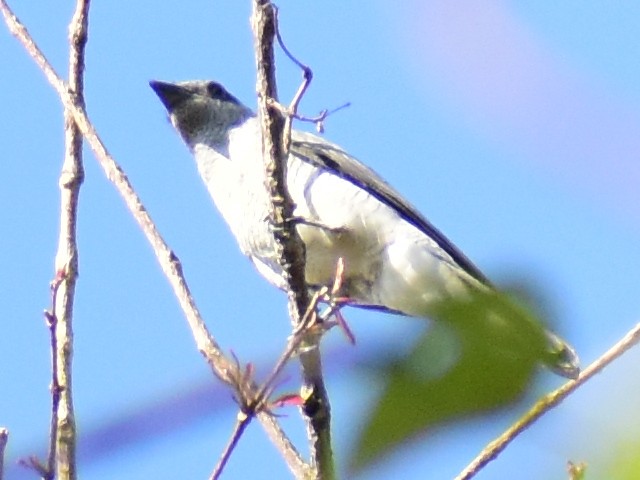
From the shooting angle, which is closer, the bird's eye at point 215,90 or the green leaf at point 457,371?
the green leaf at point 457,371

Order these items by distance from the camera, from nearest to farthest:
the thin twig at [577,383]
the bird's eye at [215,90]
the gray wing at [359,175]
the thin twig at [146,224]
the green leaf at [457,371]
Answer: the green leaf at [457,371] < the thin twig at [577,383] < the thin twig at [146,224] < the gray wing at [359,175] < the bird's eye at [215,90]

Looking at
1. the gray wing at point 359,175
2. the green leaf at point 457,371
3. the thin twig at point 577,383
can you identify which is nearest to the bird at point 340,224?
the gray wing at point 359,175

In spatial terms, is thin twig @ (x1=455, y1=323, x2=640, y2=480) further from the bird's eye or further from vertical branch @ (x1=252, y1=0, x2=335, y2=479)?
the bird's eye

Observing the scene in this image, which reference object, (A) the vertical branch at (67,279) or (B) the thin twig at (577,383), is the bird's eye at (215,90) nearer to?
(A) the vertical branch at (67,279)

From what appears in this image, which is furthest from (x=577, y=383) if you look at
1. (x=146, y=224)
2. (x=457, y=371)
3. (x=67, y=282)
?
(x=146, y=224)

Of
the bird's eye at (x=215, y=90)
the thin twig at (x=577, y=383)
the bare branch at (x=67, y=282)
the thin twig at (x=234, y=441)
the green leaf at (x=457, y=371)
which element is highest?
the bird's eye at (x=215, y=90)

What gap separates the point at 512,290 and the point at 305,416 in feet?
7.17

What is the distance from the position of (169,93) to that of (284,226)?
258 cm

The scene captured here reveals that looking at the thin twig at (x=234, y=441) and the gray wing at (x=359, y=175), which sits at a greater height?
the gray wing at (x=359, y=175)

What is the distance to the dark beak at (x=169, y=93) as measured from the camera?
17.4 feet

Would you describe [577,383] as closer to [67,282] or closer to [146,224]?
[67,282]

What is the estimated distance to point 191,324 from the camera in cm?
223

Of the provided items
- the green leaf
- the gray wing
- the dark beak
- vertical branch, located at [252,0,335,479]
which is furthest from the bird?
the green leaf

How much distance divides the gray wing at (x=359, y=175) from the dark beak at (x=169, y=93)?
0.89 m
